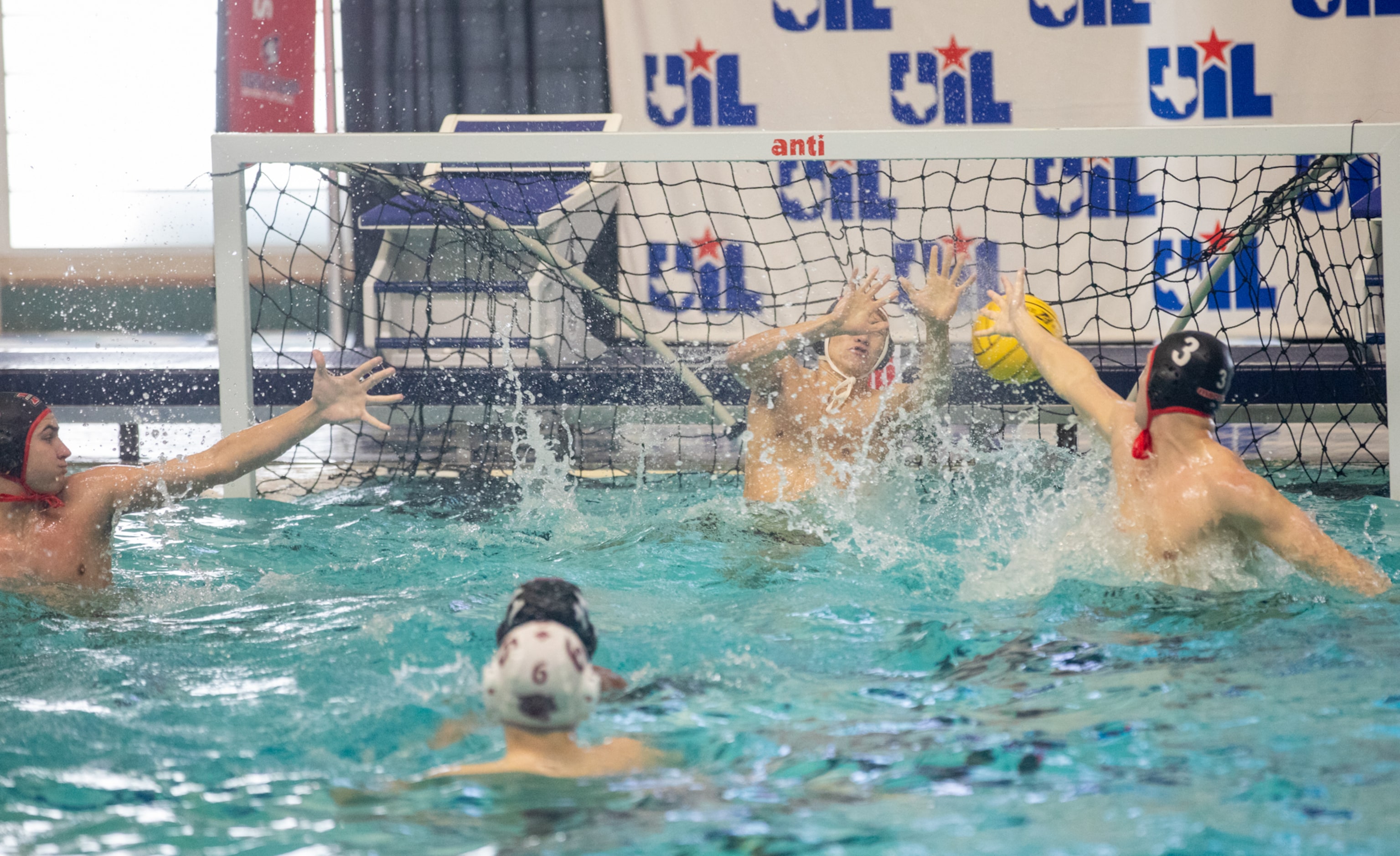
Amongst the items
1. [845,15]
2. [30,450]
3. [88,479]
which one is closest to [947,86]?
[845,15]

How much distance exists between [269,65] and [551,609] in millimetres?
5650

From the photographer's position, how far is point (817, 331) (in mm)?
3939

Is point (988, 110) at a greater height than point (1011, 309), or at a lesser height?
greater

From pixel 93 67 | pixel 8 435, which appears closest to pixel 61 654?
pixel 8 435

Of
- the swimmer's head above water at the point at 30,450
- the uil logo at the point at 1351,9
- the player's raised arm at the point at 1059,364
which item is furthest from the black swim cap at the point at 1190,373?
the uil logo at the point at 1351,9

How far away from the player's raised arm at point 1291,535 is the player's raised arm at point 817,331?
130 cm

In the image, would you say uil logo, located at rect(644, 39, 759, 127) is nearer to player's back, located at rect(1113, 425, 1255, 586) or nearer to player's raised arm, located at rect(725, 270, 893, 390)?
player's raised arm, located at rect(725, 270, 893, 390)

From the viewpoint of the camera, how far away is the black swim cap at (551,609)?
82.1 inches

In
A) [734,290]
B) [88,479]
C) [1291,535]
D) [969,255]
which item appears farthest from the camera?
[969,255]

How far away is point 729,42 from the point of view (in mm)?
7840

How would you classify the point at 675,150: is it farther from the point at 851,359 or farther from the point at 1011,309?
the point at 1011,309

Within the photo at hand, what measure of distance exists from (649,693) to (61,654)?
58.6 inches

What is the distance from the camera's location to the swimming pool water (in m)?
1.97

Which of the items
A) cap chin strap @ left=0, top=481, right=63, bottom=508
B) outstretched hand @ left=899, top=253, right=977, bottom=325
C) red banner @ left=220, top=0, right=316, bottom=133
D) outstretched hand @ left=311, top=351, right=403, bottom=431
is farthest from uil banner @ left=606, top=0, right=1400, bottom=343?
cap chin strap @ left=0, top=481, right=63, bottom=508
